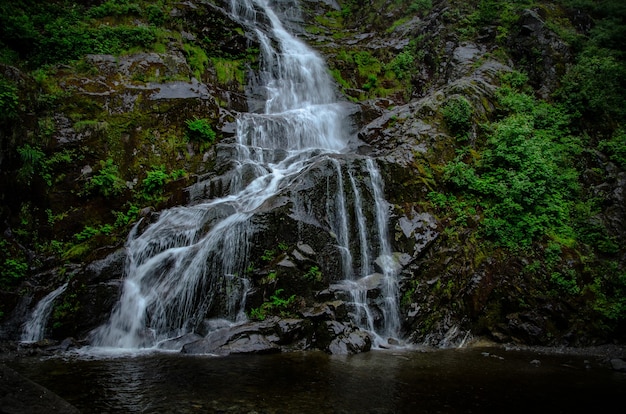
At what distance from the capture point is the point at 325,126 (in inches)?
699

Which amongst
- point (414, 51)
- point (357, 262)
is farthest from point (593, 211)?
point (414, 51)

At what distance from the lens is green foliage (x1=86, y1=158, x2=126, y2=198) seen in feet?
38.9

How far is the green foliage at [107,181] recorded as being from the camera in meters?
11.9

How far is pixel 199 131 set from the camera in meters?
14.1

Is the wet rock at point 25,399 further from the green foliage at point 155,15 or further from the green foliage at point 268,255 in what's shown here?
the green foliage at point 155,15

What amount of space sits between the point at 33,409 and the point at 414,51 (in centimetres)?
2379

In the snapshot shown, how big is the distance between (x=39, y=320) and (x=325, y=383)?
7.78 m

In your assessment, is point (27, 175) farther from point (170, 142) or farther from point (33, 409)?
point (33, 409)

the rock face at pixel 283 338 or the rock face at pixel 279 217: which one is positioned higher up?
the rock face at pixel 279 217

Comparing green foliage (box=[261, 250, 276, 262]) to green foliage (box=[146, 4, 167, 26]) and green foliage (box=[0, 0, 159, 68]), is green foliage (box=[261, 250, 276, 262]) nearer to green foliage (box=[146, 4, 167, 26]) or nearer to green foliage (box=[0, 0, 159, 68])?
green foliage (box=[0, 0, 159, 68])

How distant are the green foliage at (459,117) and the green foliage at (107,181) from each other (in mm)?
12437

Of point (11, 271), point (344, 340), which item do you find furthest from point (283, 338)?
point (11, 271)

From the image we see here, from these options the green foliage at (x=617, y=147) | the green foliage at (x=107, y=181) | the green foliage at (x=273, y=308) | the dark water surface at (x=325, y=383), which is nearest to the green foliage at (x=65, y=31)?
the green foliage at (x=107, y=181)

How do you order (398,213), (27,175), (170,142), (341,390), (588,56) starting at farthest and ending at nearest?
1. (588,56)
2. (170,142)
3. (398,213)
4. (27,175)
5. (341,390)
